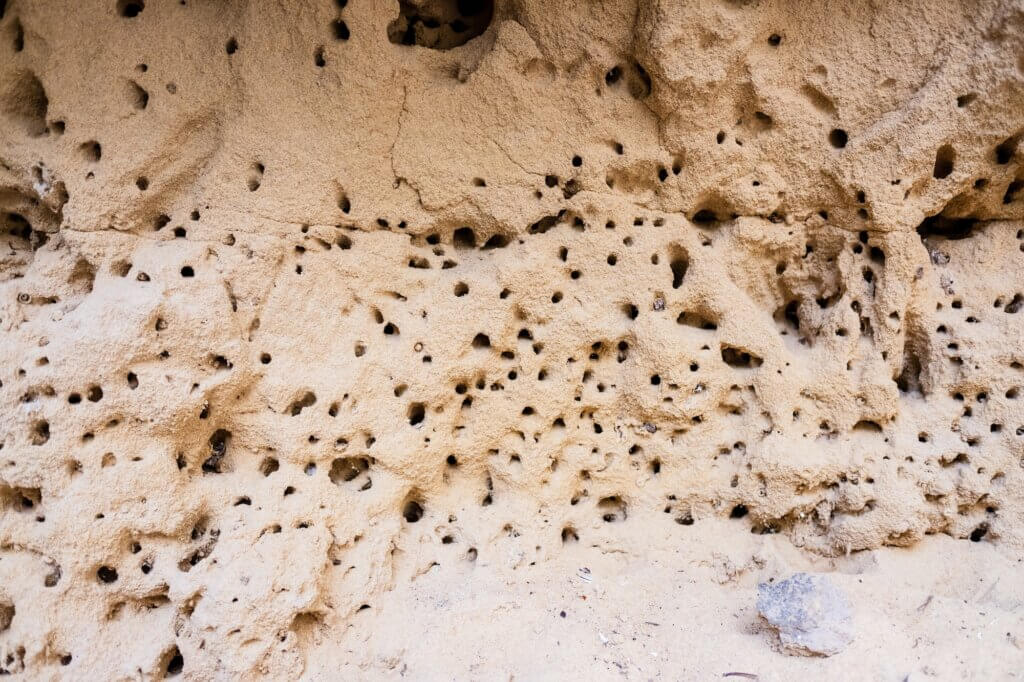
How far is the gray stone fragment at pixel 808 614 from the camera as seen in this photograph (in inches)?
97.6

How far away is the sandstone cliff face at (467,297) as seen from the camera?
2.47 metres

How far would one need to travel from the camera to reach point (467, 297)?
111 inches

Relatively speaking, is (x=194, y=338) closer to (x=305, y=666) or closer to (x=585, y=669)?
(x=305, y=666)

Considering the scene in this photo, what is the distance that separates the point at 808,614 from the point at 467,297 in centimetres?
156

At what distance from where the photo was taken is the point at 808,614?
2.52m

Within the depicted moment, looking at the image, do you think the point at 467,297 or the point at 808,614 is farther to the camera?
the point at 467,297

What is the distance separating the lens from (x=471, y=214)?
2.90 metres

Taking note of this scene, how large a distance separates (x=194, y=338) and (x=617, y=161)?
1613 millimetres

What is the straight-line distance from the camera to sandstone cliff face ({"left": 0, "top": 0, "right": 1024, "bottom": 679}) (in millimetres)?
2471

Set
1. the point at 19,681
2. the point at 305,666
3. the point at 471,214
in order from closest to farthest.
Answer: the point at 19,681 < the point at 305,666 < the point at 471,214

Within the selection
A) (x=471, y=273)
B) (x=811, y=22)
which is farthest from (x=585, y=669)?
(x=811, y=22)

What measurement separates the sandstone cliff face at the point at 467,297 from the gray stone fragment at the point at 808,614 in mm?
364

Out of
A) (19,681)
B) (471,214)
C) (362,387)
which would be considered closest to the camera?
(19,681)

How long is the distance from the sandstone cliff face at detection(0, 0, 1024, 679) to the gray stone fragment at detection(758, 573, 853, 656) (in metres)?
0.36
